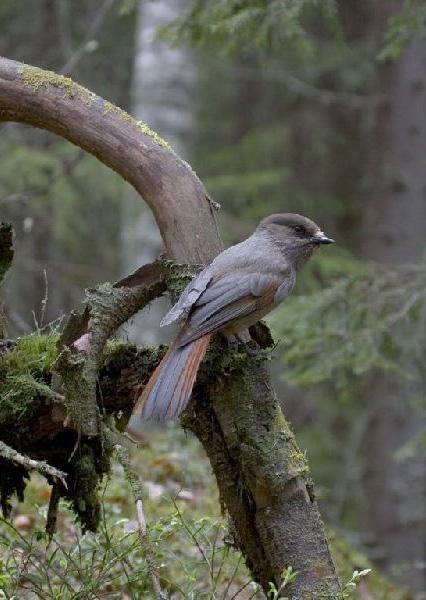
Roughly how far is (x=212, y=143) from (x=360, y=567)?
1008cm

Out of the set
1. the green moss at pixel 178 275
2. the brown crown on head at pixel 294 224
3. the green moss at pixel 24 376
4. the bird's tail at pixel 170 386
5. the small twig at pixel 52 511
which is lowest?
the small twig at pixel 52 511

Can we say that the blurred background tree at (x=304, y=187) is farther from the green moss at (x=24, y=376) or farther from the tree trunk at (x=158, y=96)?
the green moss at (x=24, y=376)

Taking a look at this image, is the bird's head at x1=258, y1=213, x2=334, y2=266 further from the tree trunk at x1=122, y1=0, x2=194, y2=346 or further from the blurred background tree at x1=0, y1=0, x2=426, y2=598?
the tree trunk at x1=122, y1=0, x2=194, y2=346

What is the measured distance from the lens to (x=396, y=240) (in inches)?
406

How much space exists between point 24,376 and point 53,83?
3.72 feet

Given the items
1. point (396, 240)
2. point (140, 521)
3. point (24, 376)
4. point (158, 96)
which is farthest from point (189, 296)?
point (396, 240)

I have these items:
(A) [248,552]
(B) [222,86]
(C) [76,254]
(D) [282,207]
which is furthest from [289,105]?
(A) [248,552]

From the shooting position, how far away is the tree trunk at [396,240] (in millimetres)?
10281

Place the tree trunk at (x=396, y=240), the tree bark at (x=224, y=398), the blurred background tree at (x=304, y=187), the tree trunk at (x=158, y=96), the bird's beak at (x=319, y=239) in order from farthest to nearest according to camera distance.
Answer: the tree trunk at (x=396, y=240) → the tree trunk at (x=158, y=96) → the blurred background tree at (x=304, y=187) → the bird's beak at (x=319, y=239) → the tree bark at (x=224, y=398)

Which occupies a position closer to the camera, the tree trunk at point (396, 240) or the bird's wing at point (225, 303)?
the bird's wing at point (225, 303)

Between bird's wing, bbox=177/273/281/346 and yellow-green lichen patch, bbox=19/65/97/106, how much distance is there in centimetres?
88

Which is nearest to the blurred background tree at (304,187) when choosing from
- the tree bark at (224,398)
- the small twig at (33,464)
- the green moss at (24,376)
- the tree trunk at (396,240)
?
the tree trunk at (396,240)

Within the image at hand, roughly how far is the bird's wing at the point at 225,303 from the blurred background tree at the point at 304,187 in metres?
0.90

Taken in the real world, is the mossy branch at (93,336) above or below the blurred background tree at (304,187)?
below
